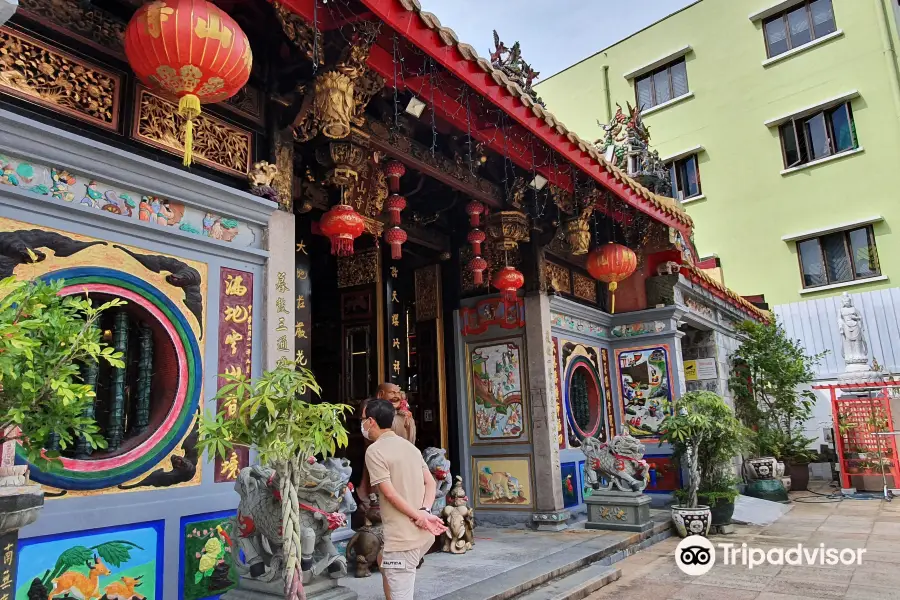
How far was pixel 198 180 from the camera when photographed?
3.74 m

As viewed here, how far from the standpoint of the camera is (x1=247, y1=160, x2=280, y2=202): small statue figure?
165 inches

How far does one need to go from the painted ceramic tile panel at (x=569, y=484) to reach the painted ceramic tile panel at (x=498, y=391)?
2.80 feet

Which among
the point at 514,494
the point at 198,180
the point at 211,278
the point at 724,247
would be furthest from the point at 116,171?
the point at 724,247

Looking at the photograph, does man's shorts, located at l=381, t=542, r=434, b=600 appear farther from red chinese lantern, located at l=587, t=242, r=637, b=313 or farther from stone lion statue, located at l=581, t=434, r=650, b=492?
red chinese lantern, located at l=587, t=242, r=637, b=313

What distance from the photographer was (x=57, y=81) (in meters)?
3.29

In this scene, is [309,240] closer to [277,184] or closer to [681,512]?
[277,184]

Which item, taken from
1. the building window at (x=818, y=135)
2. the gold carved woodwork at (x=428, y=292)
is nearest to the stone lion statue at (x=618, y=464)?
the gold carved woodwork at (x=428, y=292)

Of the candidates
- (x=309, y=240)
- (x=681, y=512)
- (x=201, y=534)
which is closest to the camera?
(x=201, y=534)

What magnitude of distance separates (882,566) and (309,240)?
20.9ft

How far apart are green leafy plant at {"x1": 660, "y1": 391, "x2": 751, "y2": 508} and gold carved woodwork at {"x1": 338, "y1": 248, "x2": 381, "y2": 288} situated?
13.0 feet

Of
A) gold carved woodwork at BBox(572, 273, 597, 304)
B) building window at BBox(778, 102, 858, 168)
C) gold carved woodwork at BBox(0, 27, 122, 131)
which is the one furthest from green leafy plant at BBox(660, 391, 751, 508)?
building window at BBox(778, 102, 858, 168)

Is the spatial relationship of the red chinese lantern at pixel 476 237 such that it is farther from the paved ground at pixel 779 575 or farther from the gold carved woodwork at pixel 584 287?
the paved ground at pixel 779 575

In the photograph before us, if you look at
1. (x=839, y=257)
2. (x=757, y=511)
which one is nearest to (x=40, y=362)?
(x=757, y=511)

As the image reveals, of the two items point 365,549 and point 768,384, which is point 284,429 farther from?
point 768,384
